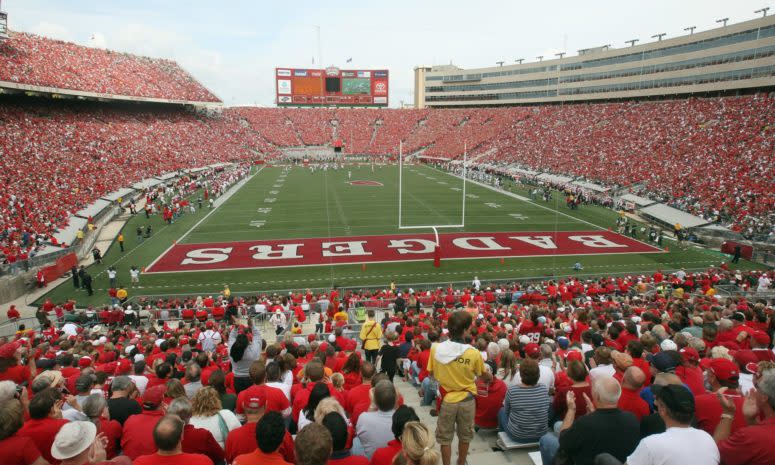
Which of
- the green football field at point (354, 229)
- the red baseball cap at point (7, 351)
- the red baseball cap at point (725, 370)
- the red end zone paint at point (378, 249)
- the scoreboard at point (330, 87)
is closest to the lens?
the red baseball cap at point (725, 370)

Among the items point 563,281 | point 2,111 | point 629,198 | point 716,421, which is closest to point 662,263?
point 563,281

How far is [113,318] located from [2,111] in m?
32.5

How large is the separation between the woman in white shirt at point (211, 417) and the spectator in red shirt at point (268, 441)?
1023 mm

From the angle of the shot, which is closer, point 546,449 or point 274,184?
point 546,449

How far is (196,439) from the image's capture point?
12.6ft

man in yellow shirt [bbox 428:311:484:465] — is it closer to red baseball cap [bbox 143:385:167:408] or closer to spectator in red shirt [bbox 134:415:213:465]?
spectator in red shirt [bbox 134:415:213:465]

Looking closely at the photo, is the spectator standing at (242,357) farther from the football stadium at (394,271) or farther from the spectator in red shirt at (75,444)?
the spectator in red shirt at (75,444)

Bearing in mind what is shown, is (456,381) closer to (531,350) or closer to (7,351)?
(531,350)

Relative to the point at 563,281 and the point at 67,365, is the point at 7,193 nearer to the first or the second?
the point at 67,365

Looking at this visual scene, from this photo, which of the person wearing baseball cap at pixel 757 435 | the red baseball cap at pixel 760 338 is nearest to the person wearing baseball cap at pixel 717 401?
the person wearing baseball cap at pixel 757 435

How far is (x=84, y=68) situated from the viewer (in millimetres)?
50562

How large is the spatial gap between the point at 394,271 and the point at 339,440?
18.0 m

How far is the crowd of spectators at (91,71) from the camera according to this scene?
40.1 meters

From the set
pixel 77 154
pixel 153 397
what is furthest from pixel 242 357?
pixel 77 154
